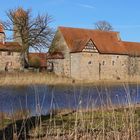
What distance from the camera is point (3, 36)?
170 feet

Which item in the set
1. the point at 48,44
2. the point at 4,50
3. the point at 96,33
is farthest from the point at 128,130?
the point at 96,33

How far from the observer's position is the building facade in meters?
48.9

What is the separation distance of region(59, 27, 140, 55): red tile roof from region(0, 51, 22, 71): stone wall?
21.6 ft

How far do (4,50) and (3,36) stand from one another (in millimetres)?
2712

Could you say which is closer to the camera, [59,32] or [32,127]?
[32,127]

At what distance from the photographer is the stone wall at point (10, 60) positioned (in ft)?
164

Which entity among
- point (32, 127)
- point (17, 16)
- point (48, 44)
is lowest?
point (32, 127)

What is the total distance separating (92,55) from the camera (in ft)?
164

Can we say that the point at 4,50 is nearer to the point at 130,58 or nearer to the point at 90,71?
the point at 90,71

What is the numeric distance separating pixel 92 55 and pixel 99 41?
3.84 meters

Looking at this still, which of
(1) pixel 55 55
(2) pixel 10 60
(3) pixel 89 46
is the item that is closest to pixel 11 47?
(2) pixel 10 60

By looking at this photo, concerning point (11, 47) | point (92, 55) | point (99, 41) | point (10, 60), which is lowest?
point (10, 60)

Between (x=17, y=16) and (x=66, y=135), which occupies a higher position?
(x=17, y=16)

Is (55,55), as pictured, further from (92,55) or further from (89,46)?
(89,46)
